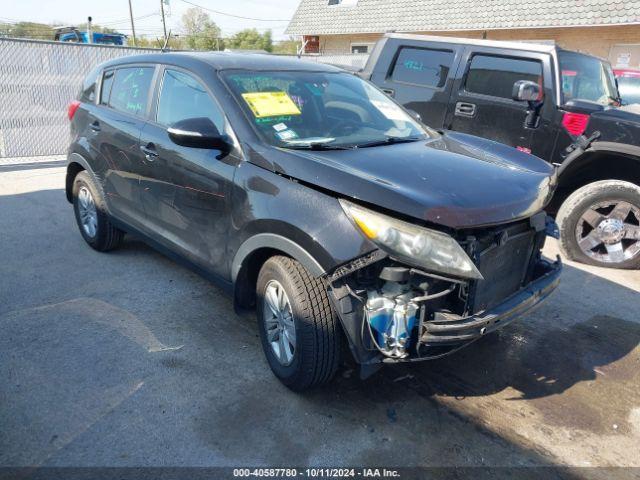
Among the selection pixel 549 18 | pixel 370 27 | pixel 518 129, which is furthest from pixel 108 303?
pixel 370 27

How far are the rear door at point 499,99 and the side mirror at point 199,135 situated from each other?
11.8 ft

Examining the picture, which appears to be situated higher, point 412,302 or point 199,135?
point 199,135

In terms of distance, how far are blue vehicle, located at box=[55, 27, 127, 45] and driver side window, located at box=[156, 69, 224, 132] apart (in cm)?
1832

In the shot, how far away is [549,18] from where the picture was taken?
594 inches

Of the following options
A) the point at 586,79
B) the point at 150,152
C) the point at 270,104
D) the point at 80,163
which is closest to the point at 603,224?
the point at 586,79

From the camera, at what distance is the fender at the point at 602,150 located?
4.63 m

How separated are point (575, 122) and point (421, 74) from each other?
6.25ft

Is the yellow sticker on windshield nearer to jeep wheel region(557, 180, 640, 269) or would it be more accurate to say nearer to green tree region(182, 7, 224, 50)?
jeep wheel region(557, 180, 640, 269)

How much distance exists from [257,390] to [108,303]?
5.43 feet

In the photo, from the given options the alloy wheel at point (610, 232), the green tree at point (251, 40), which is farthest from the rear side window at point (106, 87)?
the green tree at point (251, 40)

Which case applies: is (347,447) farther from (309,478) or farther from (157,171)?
(157,171)

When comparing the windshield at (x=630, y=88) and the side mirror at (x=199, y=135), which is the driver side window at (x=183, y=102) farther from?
the windshield at (x=630, y=88)

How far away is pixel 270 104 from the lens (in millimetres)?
3209

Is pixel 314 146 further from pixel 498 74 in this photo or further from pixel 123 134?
pixel 498 74
